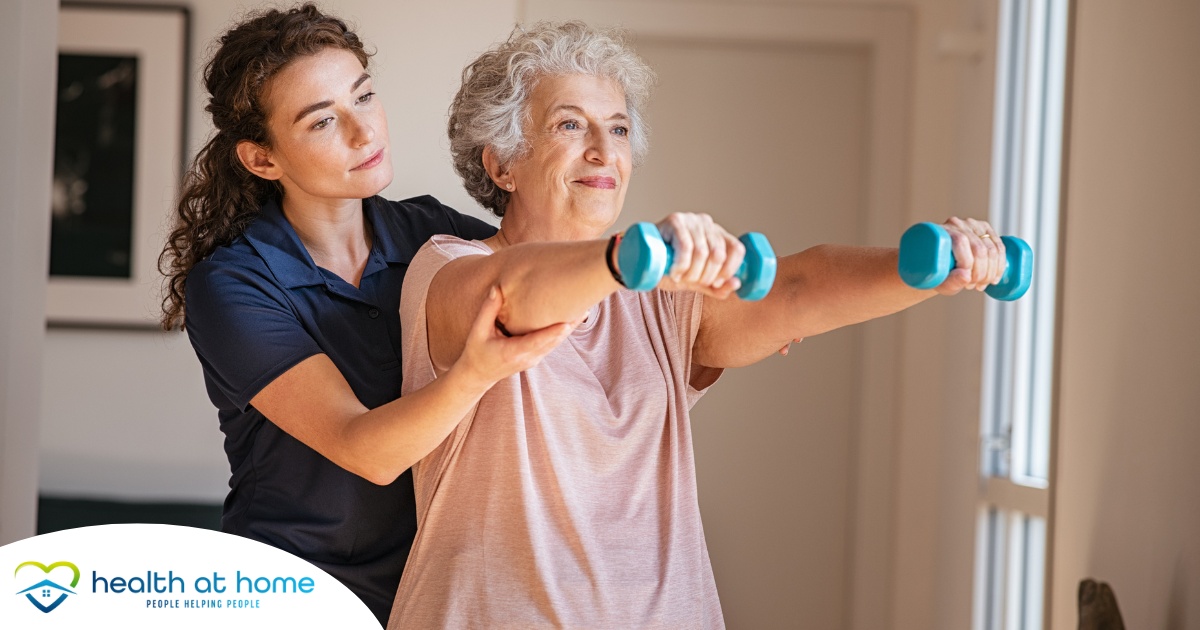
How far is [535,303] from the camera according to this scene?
3.86 feet

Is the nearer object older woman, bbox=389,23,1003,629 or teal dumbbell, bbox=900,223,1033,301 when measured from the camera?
teal dumbbell, bbox=900,223,1033,301

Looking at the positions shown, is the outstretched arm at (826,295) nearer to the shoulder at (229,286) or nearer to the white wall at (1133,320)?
the shoulder at (229,286)

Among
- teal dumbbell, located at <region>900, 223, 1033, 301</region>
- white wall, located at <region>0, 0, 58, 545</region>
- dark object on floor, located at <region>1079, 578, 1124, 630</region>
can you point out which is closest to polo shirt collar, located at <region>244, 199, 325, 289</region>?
white wall, located at <region>0, 0, 58, 545</region>

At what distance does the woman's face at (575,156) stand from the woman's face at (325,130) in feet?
0.81

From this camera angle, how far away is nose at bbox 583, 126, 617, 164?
153 cm

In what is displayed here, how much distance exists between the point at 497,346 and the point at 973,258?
51cm

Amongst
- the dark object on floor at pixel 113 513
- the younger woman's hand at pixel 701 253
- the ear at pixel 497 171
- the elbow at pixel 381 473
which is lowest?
the dark object on floor at pixel 113 513

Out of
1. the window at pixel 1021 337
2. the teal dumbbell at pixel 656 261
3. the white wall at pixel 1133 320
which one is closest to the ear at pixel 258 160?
the teal dumbbell at pixel 656 261

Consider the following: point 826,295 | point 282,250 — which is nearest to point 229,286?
point 282,250

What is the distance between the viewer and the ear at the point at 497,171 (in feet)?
5.31

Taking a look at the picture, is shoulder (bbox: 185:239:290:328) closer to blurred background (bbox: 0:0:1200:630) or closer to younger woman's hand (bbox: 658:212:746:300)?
younger woman's hand (bbox: 658:212:746:300)

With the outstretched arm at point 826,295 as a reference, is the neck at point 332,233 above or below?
above

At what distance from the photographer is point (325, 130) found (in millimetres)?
1692

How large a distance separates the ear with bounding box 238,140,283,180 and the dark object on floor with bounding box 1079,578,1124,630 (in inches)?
59.9
